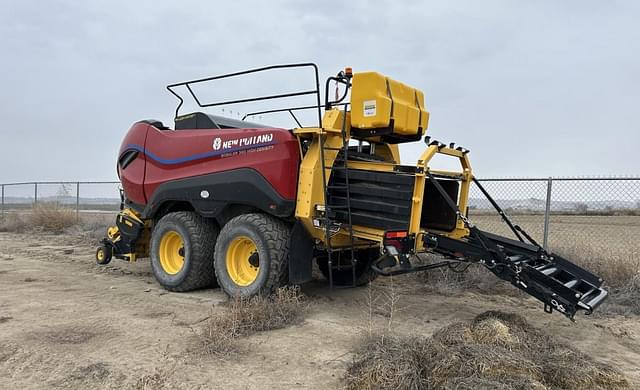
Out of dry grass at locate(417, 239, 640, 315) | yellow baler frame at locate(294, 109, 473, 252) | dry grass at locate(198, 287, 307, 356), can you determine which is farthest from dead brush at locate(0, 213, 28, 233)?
dry grass at locate(417, 239, 640, 315)

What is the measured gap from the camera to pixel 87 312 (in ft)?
18.3

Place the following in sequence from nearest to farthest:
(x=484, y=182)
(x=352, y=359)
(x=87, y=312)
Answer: (x=352, y=359), (x=87, y=312), (x=484, y=182)

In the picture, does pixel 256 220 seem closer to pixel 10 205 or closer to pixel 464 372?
pixel 464 372

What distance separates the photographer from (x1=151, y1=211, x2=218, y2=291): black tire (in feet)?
21.9

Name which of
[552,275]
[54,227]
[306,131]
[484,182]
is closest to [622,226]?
[484,182]

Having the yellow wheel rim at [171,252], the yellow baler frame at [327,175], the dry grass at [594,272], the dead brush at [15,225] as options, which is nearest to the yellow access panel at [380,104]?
the yellow baler frame at [327,175]

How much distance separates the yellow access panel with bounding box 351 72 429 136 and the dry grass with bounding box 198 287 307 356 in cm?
207

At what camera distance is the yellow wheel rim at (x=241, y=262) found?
6.21 m

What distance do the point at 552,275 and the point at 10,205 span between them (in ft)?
89.6

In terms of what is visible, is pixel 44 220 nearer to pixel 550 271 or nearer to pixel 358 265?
pixel 358 265

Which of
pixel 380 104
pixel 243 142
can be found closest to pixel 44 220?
pixel 243 142

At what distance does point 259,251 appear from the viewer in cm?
584

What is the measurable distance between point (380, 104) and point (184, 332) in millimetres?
3103

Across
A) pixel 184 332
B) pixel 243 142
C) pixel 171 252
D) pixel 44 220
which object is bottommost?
pixel 44 220
